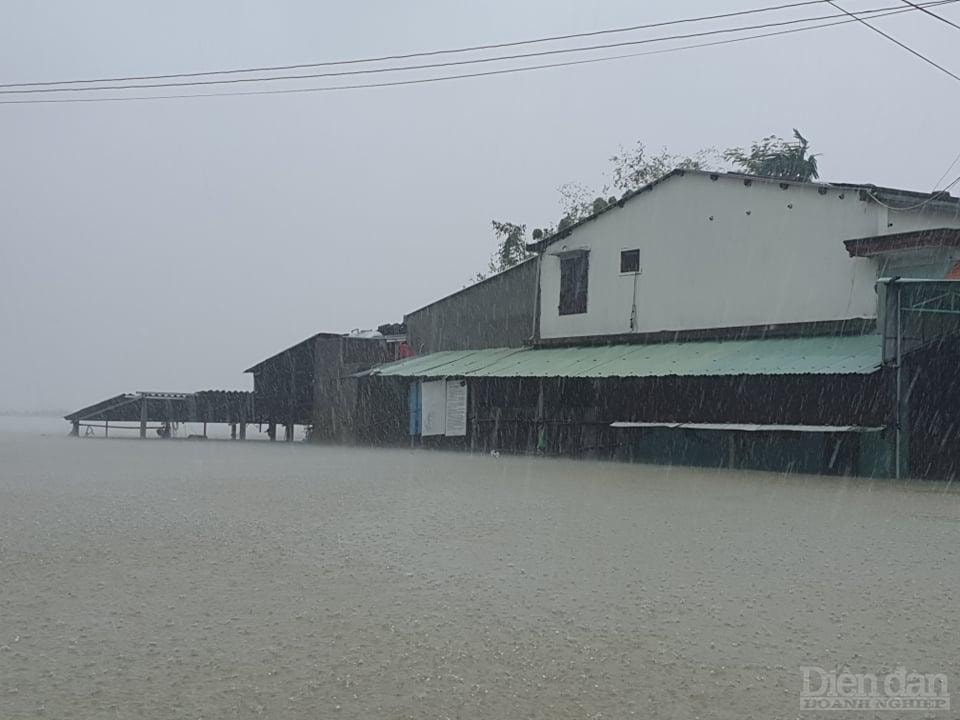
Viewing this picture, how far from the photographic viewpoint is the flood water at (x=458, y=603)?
4484 mm

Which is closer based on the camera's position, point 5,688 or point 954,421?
point 5,688

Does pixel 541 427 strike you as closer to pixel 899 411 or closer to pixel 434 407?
pixel 434 407

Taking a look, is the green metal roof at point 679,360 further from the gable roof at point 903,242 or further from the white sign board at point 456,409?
the gable roof at point 903,242

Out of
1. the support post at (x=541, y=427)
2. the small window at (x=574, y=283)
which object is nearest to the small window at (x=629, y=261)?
the small window at (x=574, y=283)

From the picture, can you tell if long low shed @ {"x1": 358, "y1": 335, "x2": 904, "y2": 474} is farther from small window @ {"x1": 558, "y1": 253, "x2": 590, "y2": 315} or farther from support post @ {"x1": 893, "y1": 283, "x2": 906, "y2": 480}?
small window @ {"x1": 558, "y1": 253, "x2": 590, "y2": 315}

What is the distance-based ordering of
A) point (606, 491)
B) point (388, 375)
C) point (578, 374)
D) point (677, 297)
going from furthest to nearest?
1. point (388, 375)
2. point (677, 297)
3. point (578, 374)
4. point (606, 491)

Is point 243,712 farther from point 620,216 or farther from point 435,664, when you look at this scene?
point 620,216

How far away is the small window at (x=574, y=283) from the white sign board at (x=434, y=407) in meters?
3.88

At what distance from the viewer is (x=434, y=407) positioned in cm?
2591

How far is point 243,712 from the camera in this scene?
13.8 feet

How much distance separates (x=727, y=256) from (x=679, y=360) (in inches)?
116

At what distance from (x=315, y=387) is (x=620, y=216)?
13.2 metres

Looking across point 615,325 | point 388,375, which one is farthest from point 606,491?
point 388,375

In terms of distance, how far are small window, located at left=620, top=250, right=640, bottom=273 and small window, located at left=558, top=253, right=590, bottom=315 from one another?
1254 millimetres
